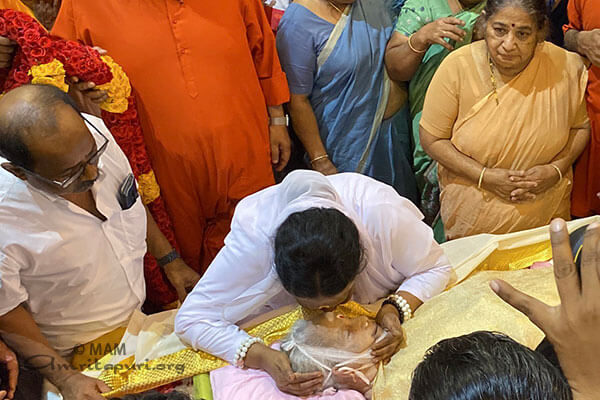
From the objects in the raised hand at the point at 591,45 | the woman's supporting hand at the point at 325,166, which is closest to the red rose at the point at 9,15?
the woman's supporting hand at the point at 325,166

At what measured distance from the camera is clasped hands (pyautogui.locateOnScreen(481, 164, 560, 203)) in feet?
7.50

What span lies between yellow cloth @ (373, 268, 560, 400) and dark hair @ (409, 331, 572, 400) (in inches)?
24.7

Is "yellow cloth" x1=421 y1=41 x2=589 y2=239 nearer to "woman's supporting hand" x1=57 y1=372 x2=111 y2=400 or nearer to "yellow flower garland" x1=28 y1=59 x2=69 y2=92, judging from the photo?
"yellow flower garland" x1=28 y1=59 x2=69 y2=92

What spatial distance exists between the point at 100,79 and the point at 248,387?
113 cm

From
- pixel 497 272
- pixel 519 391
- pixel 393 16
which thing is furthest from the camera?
pixel 393 16

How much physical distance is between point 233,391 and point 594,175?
1850mm

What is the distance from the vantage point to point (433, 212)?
290cm

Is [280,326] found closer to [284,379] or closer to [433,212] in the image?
[284,379]

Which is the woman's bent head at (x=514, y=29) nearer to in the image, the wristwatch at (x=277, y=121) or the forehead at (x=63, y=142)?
the wristwatch at (x=277, y=121)

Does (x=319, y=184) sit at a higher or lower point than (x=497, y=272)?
higher

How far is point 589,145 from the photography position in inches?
96.8

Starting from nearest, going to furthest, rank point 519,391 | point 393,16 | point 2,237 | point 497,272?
point 519,391, point 2,237, point 497,272, point 393,16

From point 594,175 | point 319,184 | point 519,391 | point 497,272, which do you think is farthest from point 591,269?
point 594,175

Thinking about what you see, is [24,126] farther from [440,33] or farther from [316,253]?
[440,33]
